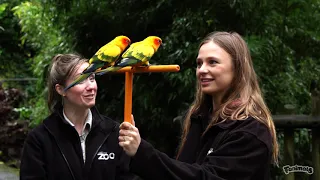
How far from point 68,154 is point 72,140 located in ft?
0.26

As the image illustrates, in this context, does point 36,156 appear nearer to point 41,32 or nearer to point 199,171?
point 199,171

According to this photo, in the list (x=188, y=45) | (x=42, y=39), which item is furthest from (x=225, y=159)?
(x=42, y=39)

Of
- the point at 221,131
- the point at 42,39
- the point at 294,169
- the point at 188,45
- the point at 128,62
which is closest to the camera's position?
the point at 128,62

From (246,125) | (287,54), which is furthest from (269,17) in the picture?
(246,125)

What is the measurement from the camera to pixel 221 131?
5.62ft

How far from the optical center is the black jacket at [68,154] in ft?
7.63

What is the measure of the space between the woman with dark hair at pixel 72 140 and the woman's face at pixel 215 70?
723 millimetres

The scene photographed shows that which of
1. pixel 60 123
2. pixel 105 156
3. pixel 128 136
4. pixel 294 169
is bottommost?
pixel 294 169

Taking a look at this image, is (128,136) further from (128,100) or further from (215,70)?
(215,70)

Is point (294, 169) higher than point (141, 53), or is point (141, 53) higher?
point (141, 53)

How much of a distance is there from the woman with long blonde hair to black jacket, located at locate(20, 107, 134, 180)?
0.55m

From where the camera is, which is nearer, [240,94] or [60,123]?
[240,94]

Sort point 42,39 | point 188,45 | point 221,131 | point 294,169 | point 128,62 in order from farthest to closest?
point 42,39
point 188,45
point 294,169
point 221,131
point 128,62

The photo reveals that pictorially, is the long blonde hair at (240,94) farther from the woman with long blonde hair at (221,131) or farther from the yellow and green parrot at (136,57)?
the yellow and green parrot at (136,57)
